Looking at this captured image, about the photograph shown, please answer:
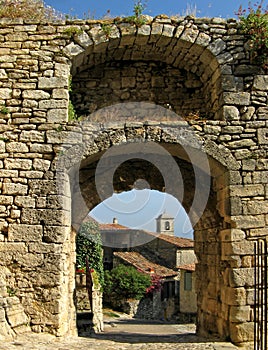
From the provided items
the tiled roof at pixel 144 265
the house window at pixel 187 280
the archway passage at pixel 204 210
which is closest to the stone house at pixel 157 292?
the tiled roof at pixel 144 265

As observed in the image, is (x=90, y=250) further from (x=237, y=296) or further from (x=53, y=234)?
(x=237, y=296)

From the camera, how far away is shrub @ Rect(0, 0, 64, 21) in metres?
7.64

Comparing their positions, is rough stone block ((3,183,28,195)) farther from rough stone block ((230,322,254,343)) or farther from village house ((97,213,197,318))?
village house ((97,213,197,318))

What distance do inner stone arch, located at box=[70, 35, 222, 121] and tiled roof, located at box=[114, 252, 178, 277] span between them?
18.6m

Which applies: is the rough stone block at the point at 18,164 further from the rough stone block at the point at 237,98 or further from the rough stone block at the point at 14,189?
the rough stone block at the point at 237,98

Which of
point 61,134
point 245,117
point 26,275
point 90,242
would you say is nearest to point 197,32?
point 245,117

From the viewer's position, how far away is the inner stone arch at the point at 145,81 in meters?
7.99

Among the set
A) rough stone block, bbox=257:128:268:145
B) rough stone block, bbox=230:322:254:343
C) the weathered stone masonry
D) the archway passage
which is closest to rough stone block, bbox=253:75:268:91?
the weathered stone masonry

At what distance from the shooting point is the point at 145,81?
8211mm

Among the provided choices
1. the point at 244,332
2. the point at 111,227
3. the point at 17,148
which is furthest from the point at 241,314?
the point at 111,227

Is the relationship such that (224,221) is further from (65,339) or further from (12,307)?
(12,307)

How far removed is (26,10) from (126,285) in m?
17.6

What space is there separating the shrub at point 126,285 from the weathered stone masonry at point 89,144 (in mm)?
15527

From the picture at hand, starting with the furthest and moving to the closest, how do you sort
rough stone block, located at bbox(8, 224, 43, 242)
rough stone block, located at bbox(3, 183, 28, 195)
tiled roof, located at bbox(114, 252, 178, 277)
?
1. tiled roof, located at bbox(114, 252, 178, 277)
2. rough stone block, located at bbox(3, 183, 28, 195)
3. rough stone block, located at bbox(8, 224, 43, 242)
